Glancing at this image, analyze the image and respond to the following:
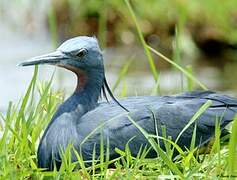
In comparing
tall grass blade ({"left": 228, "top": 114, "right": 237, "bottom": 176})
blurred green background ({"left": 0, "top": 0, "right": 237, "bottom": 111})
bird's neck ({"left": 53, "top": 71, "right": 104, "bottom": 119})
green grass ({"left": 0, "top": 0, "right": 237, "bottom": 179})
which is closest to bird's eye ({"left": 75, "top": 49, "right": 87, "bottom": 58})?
bird's neck ({"left": 53, "top": 71, "right": 104, "bottom": 119})

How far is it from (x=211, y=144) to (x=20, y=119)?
0.99 m

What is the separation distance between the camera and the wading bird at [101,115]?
473 centimetres

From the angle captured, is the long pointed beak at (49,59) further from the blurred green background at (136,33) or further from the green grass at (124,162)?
the blurred green background at (136,33)

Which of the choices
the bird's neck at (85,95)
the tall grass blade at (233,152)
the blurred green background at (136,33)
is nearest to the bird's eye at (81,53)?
the bird's neck at (85,95)

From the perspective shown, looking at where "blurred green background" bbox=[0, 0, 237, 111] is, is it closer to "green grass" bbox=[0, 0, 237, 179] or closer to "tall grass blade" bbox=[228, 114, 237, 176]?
"green grass" bbox=[0, 0, 237, 179]

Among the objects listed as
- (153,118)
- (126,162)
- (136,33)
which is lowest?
(126,162)

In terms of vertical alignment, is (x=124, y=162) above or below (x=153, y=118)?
below

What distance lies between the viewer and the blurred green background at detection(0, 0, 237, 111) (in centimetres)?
1002

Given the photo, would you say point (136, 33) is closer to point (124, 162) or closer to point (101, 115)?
point (101, 115)

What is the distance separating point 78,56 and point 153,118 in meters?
0.49

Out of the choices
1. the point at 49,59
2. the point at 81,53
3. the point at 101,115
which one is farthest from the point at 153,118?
the point at 49,59

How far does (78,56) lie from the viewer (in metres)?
4.86

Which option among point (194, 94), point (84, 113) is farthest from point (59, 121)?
point (194, 94)

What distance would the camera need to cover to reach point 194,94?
5.08 metres
